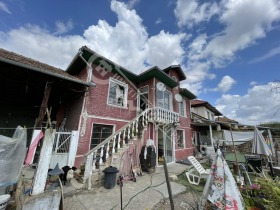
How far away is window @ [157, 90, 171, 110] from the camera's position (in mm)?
9411

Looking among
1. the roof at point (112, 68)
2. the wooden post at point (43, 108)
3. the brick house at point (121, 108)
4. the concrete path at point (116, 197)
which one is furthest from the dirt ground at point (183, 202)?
the roof at point (112, 68)

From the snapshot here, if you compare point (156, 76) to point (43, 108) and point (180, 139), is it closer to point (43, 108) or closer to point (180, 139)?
point (180, 139)

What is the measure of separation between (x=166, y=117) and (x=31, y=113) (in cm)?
817

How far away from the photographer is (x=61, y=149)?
19.5 feet

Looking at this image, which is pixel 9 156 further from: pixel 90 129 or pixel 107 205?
pixel 90 129

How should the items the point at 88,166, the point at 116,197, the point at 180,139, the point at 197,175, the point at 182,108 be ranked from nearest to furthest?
the point at 116,197
the point at 88,166
the point at 197,175
the point at 180,139
the point at 182,108

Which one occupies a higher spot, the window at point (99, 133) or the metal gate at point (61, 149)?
the window at point (99, 133)

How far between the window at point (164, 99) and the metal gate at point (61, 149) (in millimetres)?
5799

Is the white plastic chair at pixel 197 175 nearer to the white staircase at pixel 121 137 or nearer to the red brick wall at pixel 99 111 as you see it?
the white staircase at pixel 121 137

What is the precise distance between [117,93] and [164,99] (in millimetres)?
3623

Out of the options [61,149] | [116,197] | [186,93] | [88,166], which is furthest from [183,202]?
[186,93]

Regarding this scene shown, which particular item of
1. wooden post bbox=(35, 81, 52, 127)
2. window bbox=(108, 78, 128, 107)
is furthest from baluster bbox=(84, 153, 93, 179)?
window bbox=(108, 78, 128, 107)

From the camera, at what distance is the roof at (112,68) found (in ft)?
23.2

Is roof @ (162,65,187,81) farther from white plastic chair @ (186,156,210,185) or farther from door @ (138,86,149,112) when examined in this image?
white plastic chair @ (186,156,210,185)
